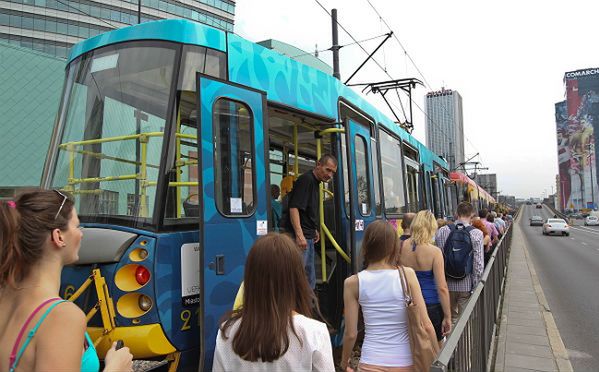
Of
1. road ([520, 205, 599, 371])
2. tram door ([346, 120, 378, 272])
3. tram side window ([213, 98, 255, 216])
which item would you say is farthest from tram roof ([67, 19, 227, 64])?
road ([520, 205, 599, 371])

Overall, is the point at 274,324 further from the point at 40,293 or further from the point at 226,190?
the point at 226,190

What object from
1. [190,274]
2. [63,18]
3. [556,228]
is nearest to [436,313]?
[190,274]

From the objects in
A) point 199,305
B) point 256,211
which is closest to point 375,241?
point 256,211

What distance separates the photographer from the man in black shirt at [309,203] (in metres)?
4.54

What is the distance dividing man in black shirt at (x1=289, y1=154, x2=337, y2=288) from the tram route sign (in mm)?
1278

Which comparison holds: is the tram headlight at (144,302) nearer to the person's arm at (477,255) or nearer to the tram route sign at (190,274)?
the tram route sign at (190,274)

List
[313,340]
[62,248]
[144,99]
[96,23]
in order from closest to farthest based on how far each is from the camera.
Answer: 1. [62,248]
2. [313,340]
3. [144,99]
4. [96,23]

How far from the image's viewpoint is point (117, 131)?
3.66 meters

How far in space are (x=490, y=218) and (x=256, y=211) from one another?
34.5 ft

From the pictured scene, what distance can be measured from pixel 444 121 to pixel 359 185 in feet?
99.6

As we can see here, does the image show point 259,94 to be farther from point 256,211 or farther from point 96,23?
point 96,23

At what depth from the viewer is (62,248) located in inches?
65.4

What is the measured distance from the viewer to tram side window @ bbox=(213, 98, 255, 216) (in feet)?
11.5

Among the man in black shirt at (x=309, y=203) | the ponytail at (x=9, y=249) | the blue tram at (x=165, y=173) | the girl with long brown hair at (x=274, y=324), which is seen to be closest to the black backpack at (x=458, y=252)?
the man in black shirt at (x=309, y=203)
